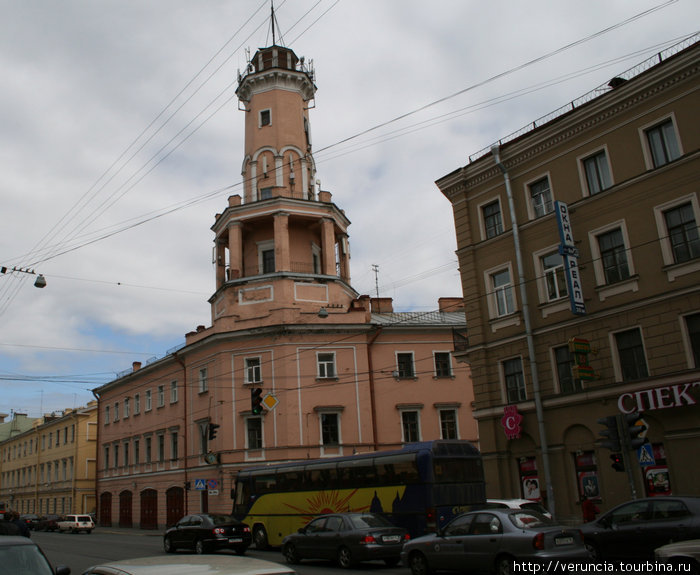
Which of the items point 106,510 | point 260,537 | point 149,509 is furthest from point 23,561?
point 106,510

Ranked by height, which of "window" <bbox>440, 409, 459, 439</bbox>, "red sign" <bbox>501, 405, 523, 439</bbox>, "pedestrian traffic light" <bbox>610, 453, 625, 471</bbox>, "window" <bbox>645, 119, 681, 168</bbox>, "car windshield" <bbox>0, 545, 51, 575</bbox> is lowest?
"car windshield" <bbox>0, 545, 51, 575</bbox>

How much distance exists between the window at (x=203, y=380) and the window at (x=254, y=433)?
426 cm

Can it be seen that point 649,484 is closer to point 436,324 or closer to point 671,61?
point 671,61

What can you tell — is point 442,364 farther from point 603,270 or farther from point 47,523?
point 47,523

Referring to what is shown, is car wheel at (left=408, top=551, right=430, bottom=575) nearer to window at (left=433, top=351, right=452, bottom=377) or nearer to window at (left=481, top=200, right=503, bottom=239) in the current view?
window at (left=481, top=200, right=503, bottom=239)

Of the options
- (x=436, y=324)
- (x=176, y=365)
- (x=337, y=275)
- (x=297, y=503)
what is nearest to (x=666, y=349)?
(x=297, y=503)

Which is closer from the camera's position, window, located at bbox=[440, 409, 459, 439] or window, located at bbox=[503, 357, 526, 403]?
window, located at bbox=[503, 357, 526, 403]

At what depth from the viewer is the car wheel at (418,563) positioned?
14320 millimetres

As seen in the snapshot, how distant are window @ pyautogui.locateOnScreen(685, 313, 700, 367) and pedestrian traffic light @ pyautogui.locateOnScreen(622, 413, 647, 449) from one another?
4761mm

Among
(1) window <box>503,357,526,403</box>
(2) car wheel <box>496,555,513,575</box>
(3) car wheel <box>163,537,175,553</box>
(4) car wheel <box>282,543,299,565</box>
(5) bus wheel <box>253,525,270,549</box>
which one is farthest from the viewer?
(5) bus wheel <box>253,525,270,549</box>

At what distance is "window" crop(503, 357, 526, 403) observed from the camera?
80.6 feet

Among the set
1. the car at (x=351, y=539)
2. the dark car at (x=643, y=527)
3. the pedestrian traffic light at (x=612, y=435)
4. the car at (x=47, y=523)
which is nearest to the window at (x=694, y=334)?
the pedestrian traffic light at (x=612, y=435)

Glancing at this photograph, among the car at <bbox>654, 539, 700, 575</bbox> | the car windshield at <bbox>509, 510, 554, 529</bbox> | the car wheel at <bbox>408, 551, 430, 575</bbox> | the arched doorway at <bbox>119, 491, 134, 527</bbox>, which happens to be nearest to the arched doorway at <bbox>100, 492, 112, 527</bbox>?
the arched doorway at <bbox>119, 491, 134, 527</bbox>

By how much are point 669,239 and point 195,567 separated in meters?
19.1
